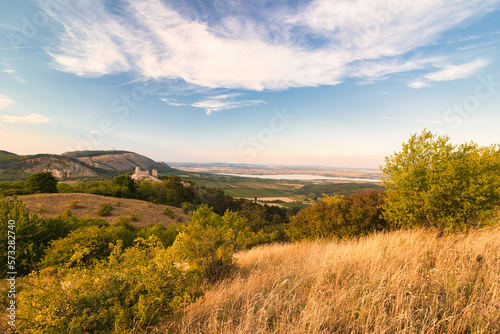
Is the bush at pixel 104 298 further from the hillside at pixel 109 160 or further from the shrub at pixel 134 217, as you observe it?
the hillside at pixel 109 160

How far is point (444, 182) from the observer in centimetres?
736

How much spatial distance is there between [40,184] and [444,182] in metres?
47.4

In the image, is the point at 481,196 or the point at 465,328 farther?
the point at 481,196

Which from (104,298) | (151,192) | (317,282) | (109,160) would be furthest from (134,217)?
(109,160)

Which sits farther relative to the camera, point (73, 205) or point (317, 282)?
point (73, 205)

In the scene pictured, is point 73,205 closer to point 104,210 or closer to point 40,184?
point 104,210

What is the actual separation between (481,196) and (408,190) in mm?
1965

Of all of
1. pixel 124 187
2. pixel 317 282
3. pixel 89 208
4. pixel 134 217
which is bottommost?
pixel 134 217

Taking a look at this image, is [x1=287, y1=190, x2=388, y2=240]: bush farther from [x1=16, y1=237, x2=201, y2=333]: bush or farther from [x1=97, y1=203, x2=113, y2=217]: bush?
[x1=97, y1=203, x2=113, y2=217]: bush

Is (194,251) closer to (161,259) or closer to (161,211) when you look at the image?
(161,259)

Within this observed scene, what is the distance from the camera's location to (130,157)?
179000 mm

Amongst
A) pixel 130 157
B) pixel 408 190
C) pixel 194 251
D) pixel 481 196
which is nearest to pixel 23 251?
pixel 194 251

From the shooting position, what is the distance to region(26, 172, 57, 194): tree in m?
32.2

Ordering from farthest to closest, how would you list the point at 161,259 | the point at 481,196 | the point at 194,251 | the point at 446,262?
the point at 481,196, the point at 194,251, the point at 446,262, the point at 161,259
